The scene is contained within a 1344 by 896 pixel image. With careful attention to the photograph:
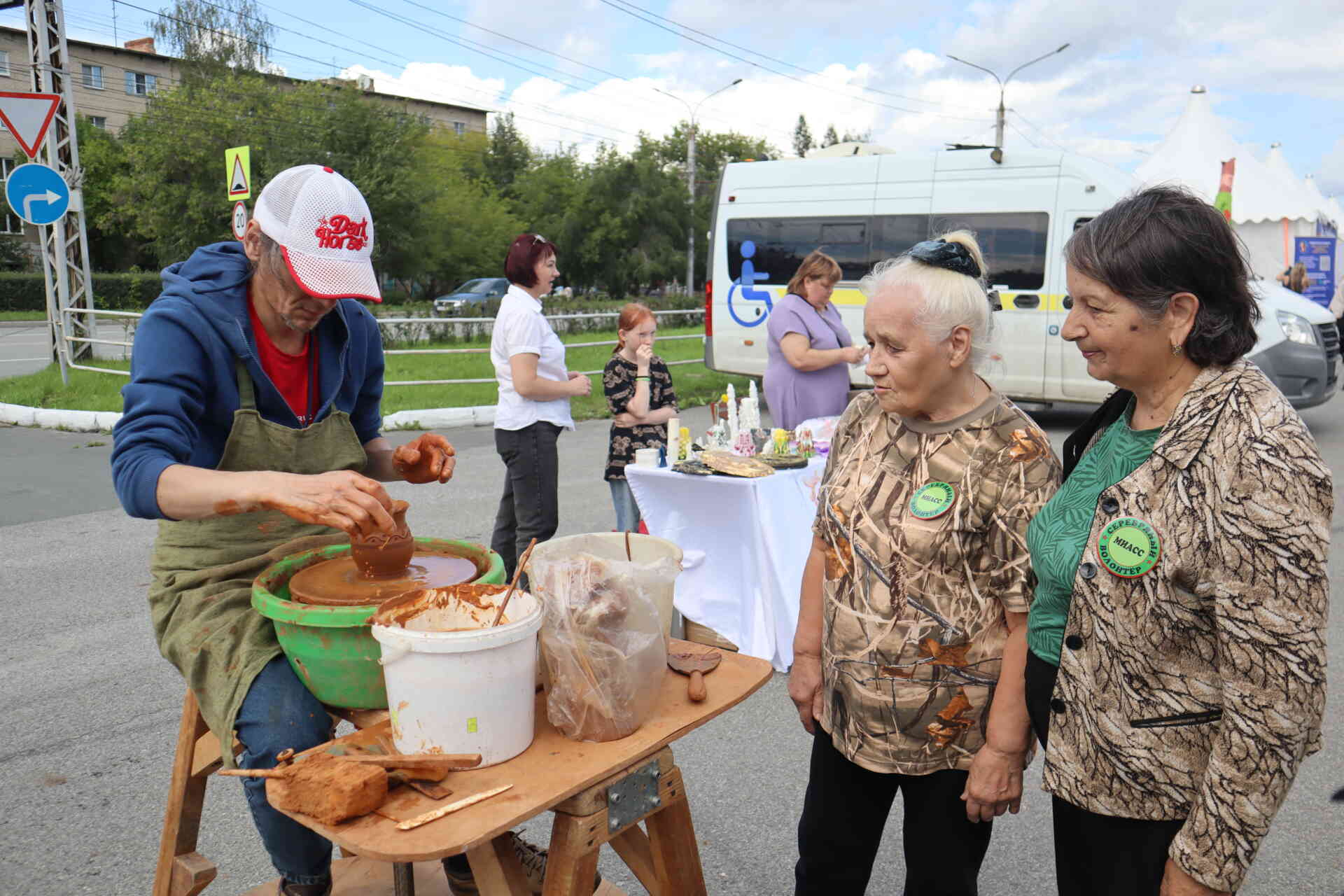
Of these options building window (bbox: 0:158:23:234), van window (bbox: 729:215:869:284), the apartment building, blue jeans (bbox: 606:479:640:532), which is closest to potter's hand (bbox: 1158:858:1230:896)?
blue jeans (bbox: 606:479:640:532)

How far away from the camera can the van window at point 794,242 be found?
37.6 ft

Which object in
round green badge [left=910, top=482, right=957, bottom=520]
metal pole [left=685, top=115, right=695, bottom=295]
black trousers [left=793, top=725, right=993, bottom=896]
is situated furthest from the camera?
metal pole [left=685, top=115, right=695, bottom=295]

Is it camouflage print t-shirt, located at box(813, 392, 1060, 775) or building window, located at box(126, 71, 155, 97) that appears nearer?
camouflage print t-shirt, located at box(813, 392, 1060, 775)

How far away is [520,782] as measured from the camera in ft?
5.25

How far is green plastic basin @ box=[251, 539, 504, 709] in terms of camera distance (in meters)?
1.70

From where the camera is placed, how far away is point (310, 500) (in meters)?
1.74

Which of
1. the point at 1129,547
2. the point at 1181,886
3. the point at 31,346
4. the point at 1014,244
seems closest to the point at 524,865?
the point at 1181,886

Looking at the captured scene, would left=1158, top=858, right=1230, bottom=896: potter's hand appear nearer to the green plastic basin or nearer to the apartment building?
the green plastic basin

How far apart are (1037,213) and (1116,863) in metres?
9.52

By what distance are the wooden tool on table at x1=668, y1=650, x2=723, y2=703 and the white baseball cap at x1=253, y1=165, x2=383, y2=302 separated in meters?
1.00

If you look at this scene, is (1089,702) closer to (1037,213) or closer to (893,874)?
(893,874)

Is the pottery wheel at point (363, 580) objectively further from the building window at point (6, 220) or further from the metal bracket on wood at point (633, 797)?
the building window at point (6, 220)

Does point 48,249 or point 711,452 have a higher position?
point 48,249

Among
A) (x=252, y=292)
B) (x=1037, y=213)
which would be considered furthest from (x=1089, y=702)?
(x=1037, y=213)
